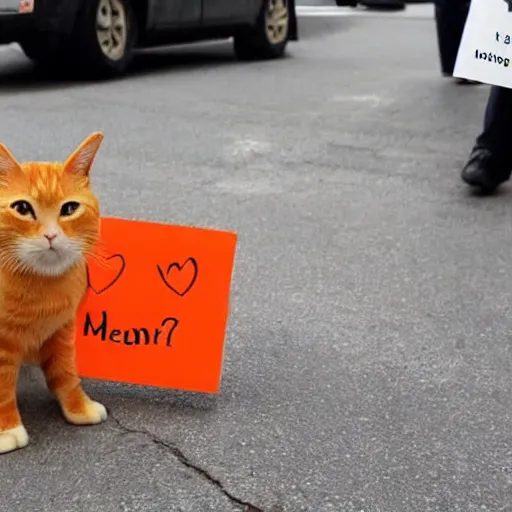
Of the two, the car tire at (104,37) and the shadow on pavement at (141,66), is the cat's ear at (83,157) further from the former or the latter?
the car tire at (104,37)

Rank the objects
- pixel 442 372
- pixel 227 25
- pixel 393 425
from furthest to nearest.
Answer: pixel 227 25, pixel 442 372, pixel 393 425

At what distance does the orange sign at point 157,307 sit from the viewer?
2.38 m

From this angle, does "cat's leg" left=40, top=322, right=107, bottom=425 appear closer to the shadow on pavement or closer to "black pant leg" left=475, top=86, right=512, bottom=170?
"black pant leg" left=475, top=86, right=512, bottom=170

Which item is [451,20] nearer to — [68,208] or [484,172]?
[484,172]

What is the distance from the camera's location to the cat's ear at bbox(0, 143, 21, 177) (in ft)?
6.28

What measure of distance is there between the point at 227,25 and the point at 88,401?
6.98 metres

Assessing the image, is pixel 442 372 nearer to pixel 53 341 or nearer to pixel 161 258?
pixel 161 258

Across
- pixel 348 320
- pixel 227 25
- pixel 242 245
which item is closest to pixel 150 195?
pixel 242 245

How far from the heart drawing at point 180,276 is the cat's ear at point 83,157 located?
460 millimetres

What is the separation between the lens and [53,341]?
84.7 inches

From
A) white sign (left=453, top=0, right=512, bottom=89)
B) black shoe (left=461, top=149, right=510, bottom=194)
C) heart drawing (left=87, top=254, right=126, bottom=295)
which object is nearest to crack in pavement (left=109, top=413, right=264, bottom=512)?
heart drawing (left=87, top=254, right=126, bottom=295)

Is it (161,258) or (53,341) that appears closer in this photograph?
(53,341)

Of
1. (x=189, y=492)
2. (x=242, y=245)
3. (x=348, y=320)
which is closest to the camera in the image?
(x=189, y=492)

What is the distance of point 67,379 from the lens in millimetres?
2193
